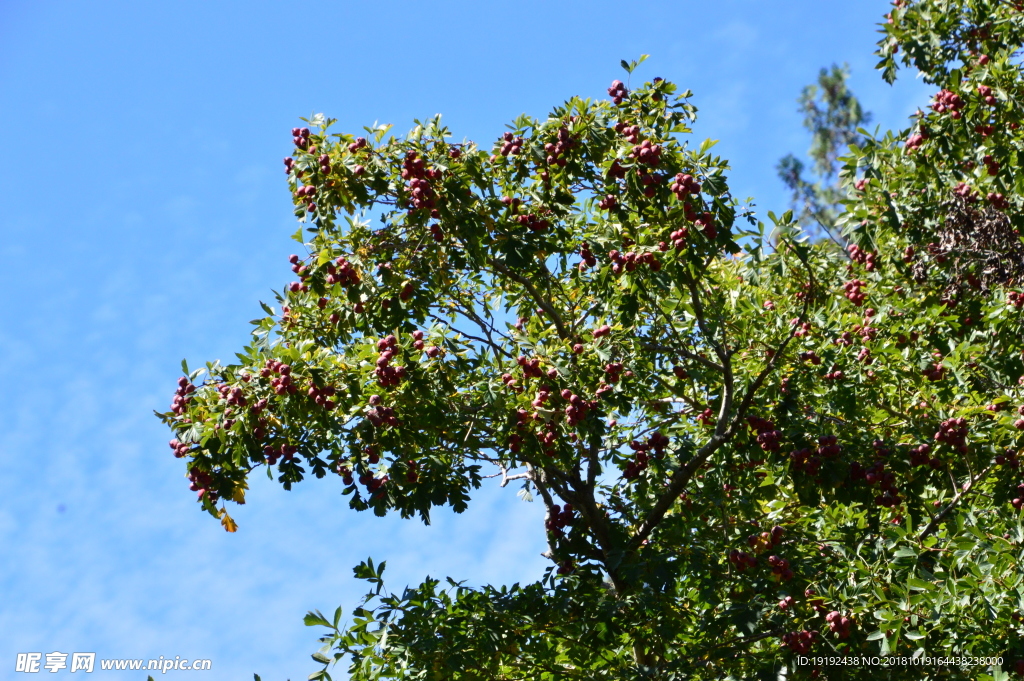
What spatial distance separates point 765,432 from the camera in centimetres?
699

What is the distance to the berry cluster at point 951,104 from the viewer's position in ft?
25.2

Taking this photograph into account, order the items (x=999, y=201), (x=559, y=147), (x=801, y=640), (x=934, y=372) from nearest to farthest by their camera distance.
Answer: (x=801, y=640) < (x=559, y=147) < (x=934, y=372) < (x=999, y=201)

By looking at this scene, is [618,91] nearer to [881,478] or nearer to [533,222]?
[533,222]

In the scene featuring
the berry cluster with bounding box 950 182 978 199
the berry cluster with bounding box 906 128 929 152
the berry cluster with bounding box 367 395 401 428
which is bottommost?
the berry cluster with bounding box 367 395 401 428

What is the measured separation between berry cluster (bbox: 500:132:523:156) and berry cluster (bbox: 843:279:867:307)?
2792 millimetres

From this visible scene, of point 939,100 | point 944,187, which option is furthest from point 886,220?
point 939,100

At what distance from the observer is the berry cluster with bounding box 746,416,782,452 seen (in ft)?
22.7

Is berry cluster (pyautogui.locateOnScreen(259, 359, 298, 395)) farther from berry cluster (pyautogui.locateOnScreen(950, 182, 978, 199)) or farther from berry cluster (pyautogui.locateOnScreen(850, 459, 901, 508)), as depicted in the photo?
berry cluster (pyautogui.locateOnScreen(950, 182, 978, 199))

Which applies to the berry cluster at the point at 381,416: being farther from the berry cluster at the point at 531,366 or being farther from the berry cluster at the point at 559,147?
the berry cluster at the point at 559,147

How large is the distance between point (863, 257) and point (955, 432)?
1.78 meters

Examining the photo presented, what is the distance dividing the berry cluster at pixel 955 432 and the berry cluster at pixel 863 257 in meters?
1.63

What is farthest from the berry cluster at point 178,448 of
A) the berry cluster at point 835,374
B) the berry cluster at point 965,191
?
the berry cluster at point 965,191

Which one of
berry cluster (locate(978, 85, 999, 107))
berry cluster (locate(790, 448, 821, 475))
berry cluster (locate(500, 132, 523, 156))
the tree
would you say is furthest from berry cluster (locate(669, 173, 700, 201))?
berry cluster (locate(978, 85, 999, 107))

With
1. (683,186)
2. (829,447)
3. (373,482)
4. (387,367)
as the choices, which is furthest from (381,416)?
(829,447)
